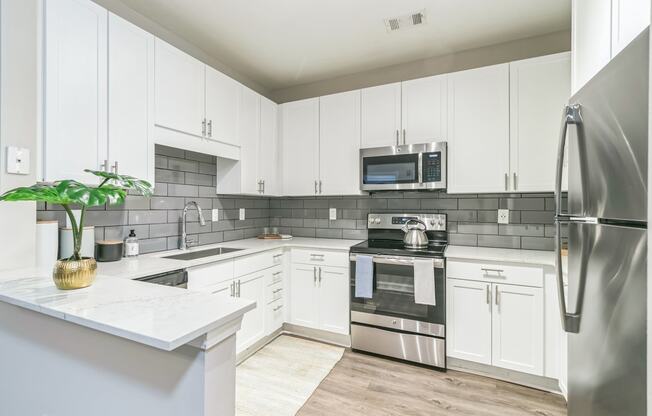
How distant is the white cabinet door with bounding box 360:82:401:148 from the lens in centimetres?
276

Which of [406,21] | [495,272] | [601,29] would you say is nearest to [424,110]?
[406,21]

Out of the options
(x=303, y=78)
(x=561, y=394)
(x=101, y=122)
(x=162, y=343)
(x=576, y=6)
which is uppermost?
(x=303, y=78)

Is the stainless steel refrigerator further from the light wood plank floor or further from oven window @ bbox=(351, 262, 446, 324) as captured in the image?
oven window @ bbox=(351, 262, 446, 324)

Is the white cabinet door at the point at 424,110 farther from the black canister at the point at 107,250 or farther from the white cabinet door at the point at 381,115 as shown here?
the black canister at the point at 107,250

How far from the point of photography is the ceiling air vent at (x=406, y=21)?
224 centimetres

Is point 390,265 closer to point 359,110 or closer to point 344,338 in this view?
point 344,338

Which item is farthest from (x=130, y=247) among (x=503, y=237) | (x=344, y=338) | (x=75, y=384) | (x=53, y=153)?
(x=503, y=237)

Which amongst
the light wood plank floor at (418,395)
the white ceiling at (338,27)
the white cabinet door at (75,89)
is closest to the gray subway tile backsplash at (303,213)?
the white cabinet door at (75,89)

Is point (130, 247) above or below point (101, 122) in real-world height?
below

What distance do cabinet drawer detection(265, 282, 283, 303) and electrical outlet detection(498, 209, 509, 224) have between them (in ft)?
6.70

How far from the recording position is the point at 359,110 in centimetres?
290

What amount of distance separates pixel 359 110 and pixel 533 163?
1507 millimetres

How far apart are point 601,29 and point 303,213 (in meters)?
2.81

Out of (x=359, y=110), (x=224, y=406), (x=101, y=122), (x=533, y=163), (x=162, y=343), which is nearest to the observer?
(x=162, y=343)
